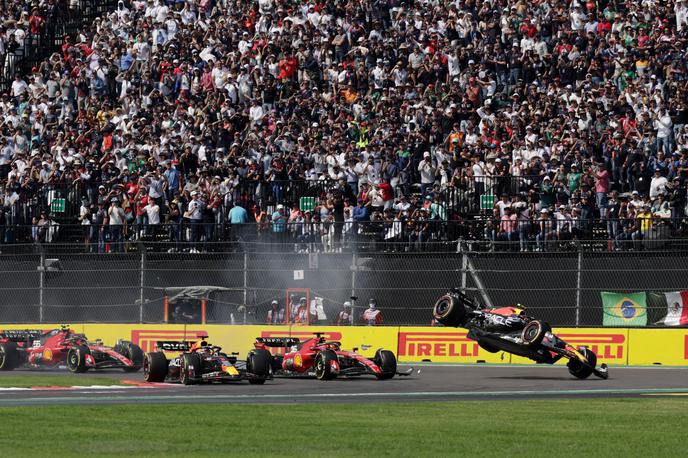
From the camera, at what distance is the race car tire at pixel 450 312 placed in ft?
80.7

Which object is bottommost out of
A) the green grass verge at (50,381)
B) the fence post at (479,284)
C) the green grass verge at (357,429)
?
the green grass verge at (50,381)

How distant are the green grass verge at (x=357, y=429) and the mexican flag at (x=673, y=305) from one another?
28.1 ft

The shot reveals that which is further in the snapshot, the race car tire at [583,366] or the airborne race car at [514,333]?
the airborne race car at [514,333]

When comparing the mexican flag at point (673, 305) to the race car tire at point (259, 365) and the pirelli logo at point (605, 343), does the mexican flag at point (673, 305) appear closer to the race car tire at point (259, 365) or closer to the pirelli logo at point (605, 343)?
the pirelli logo at point (605, 343)

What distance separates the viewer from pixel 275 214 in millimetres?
33438

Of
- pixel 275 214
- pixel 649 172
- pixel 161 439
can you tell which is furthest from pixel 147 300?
pixel 161 439

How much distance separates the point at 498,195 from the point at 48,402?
1572cm

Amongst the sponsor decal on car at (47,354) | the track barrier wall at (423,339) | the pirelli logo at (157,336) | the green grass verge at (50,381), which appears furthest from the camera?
the pirelli logo at (157,336)

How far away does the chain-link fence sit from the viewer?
1088 inches

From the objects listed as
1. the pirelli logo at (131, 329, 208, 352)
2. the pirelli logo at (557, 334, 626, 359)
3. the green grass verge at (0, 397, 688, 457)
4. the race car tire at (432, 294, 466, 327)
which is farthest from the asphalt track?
the pirelli logo at (131, 329, 208, 352)

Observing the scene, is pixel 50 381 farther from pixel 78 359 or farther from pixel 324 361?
pixel 324 361

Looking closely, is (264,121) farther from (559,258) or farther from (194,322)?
(559,258)

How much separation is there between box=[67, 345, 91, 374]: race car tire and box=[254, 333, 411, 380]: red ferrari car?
3266 mm

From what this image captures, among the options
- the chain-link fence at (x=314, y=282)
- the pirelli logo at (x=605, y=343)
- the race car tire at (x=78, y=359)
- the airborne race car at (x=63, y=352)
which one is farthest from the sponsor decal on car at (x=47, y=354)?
the pirelli logo at (x=605, y=343)
